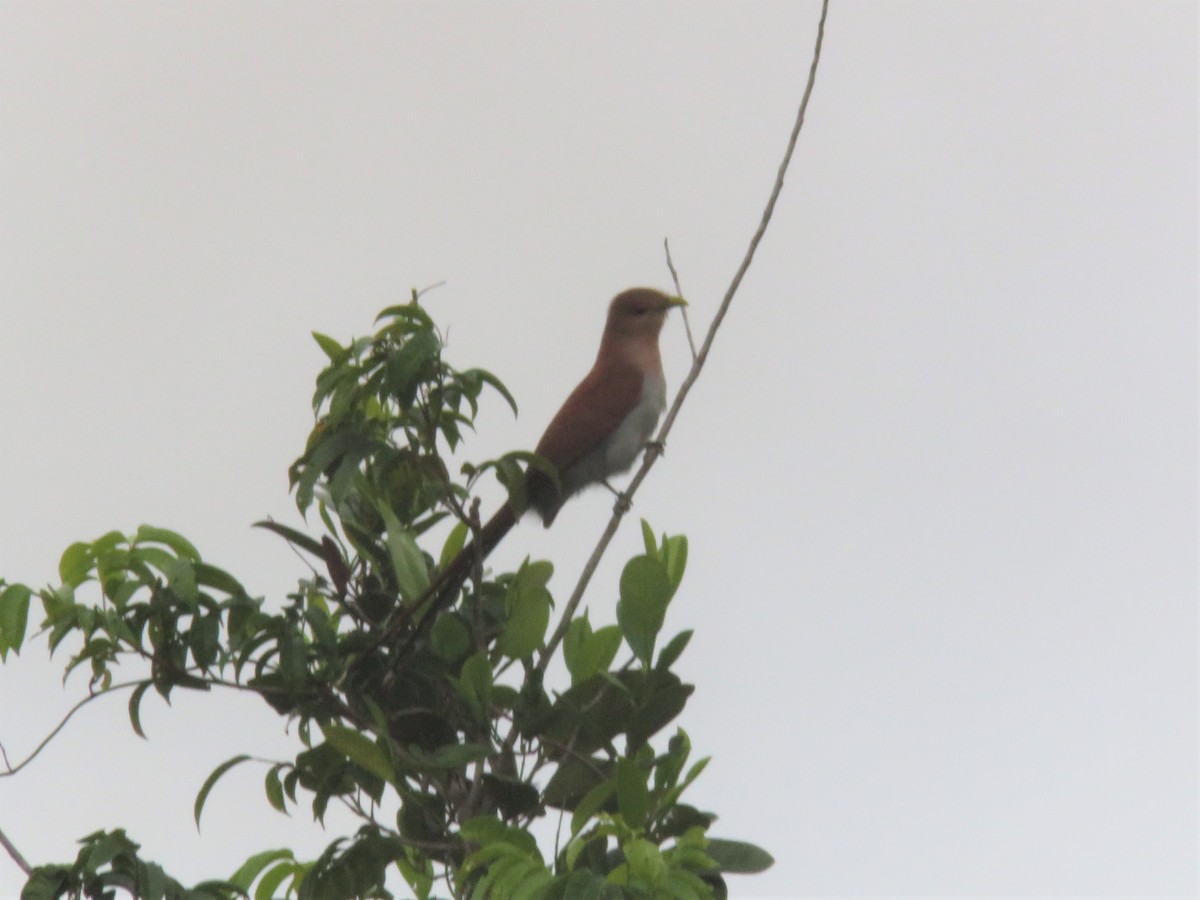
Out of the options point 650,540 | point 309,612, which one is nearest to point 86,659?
point 309,612

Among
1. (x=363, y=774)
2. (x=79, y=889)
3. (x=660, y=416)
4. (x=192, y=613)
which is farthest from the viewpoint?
(x=660, y=416)

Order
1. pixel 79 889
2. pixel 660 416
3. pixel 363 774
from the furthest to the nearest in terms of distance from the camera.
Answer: pixel 660 416
pixel 363 774
pixel 79 889

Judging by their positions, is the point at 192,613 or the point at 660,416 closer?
the point at 192,613

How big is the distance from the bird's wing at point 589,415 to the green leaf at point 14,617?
266cm

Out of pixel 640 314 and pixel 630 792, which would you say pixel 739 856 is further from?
pixel 640 314

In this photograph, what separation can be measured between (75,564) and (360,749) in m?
0.77

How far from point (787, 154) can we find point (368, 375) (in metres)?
1.17

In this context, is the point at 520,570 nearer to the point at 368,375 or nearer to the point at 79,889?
the point at 368,375

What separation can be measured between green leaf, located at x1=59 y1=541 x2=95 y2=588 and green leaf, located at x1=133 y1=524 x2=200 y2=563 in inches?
5.2

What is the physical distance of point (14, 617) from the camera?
3199mm

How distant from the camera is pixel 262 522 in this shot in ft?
11.4

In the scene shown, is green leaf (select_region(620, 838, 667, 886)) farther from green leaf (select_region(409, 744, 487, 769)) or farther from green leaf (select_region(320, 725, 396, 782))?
green leaf (select_region(320, 725, 396, 782))

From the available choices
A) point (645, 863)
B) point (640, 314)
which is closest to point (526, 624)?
point (645, 863)

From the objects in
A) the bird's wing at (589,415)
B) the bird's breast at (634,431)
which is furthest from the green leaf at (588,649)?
the bird's breast at (634,431)
